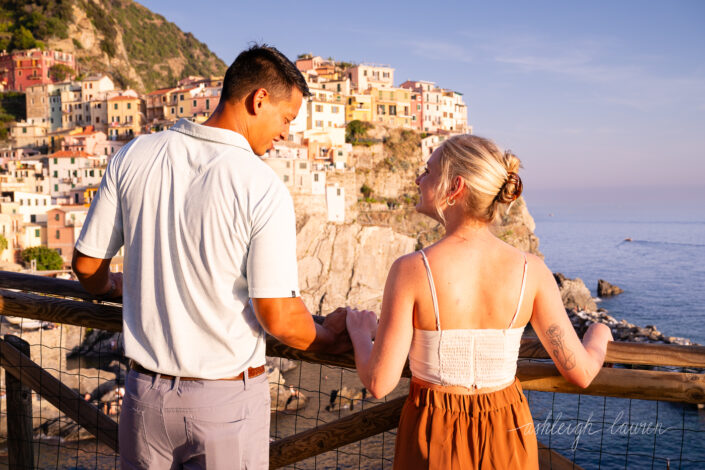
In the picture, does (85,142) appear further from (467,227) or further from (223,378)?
(467,227)

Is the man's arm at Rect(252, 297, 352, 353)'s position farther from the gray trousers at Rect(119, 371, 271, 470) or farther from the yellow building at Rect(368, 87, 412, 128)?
the yellow building at Rect(368, 87, 412, 128)

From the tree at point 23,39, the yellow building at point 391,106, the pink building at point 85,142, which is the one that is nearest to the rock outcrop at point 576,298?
the yellow building at point 391,106

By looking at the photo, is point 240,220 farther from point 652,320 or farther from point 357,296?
point 652,320

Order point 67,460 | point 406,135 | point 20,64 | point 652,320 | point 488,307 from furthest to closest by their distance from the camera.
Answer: point 20,64, point 406,135, point 652,320, point 67,460, point 488,307

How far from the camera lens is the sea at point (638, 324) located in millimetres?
8645

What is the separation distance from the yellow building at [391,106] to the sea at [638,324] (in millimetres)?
30454

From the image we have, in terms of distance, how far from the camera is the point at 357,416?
9.10 feet

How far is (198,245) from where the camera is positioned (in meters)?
1.84

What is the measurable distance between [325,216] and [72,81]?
36.5 meters

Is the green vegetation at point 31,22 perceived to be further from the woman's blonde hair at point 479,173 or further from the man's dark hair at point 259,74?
the woman's blonde hair at point 479,173

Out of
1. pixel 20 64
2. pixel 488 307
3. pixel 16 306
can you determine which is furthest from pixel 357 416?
pixel 20 64

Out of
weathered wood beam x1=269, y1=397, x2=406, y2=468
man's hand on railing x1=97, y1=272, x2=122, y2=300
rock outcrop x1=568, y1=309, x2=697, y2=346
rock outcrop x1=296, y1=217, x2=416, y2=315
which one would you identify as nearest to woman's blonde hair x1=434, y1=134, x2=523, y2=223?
weathered wood beam x1=269, y1=397, x2=406, y2=468

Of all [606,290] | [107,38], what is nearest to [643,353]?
[606,290]

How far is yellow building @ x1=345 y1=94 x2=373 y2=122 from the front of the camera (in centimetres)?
6550
